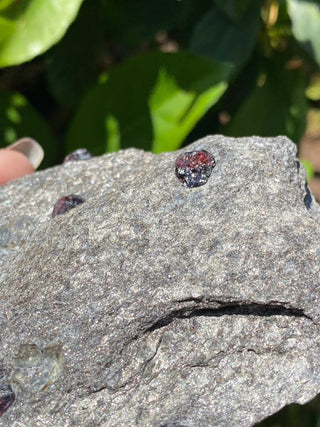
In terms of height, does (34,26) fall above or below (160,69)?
above

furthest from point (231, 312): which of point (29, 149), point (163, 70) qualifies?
point (163, 70)

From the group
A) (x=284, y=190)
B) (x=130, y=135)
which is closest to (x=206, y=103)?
(x=130, y=135)

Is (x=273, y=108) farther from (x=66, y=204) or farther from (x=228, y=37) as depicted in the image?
(x=66, y=204)

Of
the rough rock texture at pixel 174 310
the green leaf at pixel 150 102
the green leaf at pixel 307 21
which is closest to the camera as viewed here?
the rough rock texture at pixel 174 310

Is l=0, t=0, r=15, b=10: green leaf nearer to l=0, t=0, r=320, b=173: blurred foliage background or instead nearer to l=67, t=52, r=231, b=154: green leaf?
l=0, t=0, r=320, b=173: blurred foliage background

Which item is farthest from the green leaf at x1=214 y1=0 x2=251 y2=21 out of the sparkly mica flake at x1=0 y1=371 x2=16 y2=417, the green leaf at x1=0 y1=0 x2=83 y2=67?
the sparkly mica flake at x1=0 y1=371 x2=16 y2=417

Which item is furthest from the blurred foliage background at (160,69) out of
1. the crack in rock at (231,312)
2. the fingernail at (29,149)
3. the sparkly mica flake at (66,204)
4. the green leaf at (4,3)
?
the crack in rock at (231,312)

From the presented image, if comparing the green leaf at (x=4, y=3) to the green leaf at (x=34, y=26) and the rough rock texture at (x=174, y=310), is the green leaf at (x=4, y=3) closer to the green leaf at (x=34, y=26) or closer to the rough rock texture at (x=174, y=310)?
the green leaf at (x=34, y=26)
